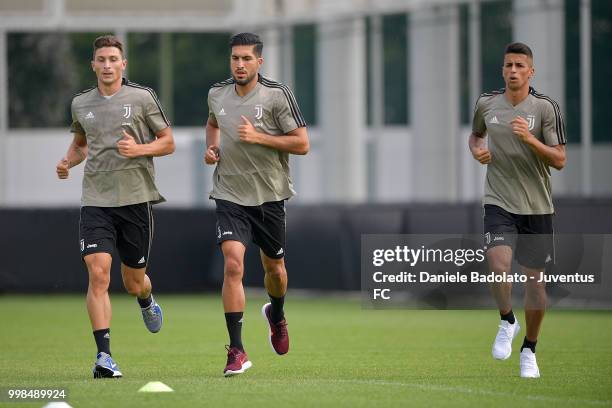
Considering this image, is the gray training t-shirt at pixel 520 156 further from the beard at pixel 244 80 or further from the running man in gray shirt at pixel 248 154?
the beard at pixel 244 80

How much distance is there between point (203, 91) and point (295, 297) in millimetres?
7406

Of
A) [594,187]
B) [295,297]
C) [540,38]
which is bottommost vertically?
[295,297]

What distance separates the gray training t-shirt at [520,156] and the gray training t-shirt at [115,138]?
8.43ft

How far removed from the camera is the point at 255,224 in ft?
36.9

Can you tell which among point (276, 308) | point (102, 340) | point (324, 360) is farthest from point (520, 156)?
point (102, 340)

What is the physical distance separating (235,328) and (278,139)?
145 cm

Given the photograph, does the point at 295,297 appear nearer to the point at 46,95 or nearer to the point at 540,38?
the point at 540,38

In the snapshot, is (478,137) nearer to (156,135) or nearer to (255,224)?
(255,224)

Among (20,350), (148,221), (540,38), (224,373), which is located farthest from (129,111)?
(540,38)

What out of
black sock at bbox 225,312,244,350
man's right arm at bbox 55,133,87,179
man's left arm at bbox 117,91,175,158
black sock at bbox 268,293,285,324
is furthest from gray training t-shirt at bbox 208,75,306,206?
man's right arm at bbox 55,133,87,179

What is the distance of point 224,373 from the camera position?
10914mm

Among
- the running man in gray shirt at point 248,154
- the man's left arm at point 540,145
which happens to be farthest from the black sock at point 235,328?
the man's left arm at point 540,145

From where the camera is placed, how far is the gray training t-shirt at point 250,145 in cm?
1113

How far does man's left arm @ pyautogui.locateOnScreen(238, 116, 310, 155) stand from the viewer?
10.9m
